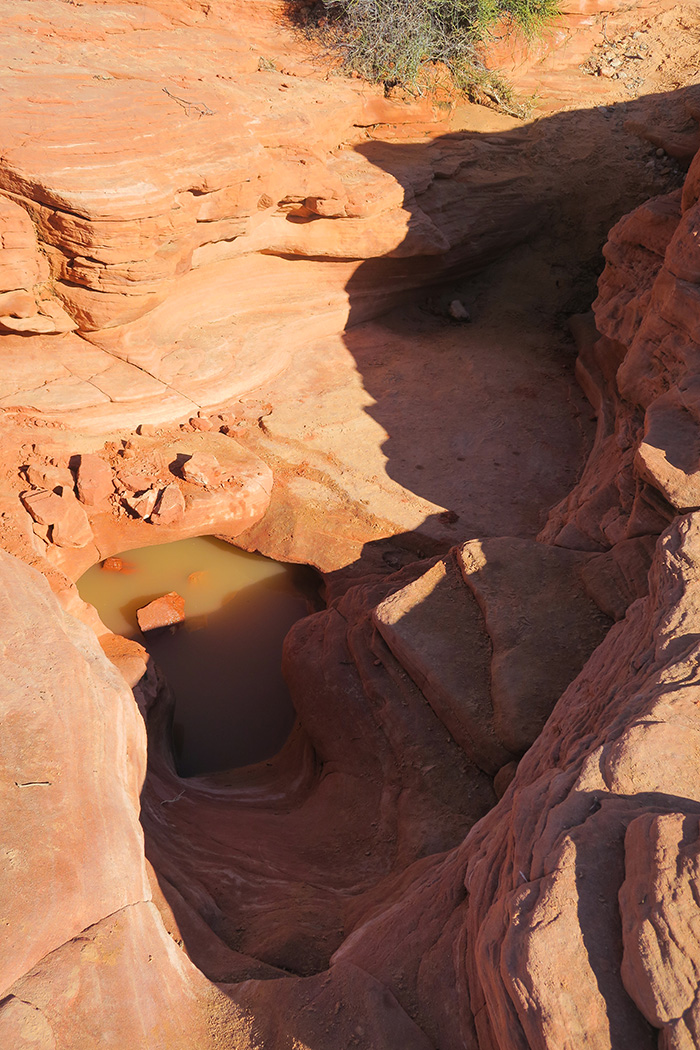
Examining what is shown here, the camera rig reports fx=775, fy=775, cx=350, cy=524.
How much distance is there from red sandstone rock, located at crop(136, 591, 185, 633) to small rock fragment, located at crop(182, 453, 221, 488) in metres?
1.22

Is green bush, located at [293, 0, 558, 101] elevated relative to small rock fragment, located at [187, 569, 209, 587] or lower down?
elevated

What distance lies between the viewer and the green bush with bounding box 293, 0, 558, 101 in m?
10.1

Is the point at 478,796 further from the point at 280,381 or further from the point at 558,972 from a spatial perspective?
the point at 280,381

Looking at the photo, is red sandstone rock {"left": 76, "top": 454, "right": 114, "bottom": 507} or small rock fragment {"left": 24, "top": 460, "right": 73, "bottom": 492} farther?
red sandstone rock {"left": 76, "top": 454, "right": 114, "bottom": 507}

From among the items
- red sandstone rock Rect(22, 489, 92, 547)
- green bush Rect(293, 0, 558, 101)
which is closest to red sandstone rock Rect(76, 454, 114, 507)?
red sandstone rock Rect(22, 489, 92, 547)

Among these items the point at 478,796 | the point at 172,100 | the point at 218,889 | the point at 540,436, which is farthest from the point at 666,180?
the point at 218,889

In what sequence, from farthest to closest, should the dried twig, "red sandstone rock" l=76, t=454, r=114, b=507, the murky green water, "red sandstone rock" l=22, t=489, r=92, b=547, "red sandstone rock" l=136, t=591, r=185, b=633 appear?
1. the dried twig
2. "red sandstone rock" l=76, t=454, r=114, b=507
3. "red sandstone rock" l=136, t=591, r=185, b=633
4. "red sandstone rock" l=22, t=489, r=92, b=547
5. the murky green water

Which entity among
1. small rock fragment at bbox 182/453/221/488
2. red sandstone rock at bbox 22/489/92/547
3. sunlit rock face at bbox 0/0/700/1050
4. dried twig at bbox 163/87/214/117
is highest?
dried twig at bbox 163/87/214/117

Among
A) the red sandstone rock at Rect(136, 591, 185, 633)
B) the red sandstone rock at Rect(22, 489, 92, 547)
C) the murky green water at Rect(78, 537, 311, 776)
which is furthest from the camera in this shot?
the red sandstone rock at Rect(136, 591, 185, 633)

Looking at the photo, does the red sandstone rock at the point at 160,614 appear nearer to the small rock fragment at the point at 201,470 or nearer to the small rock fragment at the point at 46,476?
the small rock fragment at the point at 201,470

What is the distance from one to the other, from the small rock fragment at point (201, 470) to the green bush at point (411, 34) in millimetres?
5900

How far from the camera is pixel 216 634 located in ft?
24.7

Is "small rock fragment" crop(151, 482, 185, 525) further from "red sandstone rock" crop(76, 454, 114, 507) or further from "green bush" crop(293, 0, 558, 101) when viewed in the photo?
"green bush" crop(293, 0, 558, 101)

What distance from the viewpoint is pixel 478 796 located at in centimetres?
495
